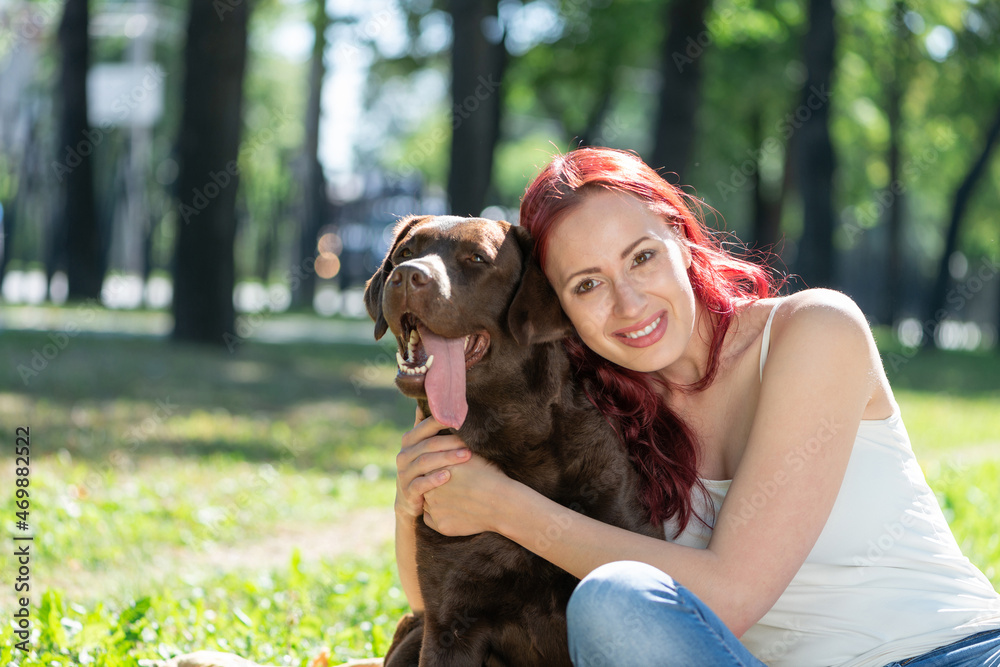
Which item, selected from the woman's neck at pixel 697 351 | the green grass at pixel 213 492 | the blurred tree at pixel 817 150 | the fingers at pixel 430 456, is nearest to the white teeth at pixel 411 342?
the fingers at pixel 430 456

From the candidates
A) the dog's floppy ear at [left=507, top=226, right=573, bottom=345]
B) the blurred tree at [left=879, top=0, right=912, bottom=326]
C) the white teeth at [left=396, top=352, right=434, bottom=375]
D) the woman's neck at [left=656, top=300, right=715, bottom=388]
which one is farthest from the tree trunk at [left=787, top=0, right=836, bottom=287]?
the white teeth at [left=396, top=352, right=434, bottom=375]

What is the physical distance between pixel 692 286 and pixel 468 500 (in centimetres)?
98

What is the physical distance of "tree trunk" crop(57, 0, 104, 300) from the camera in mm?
15938

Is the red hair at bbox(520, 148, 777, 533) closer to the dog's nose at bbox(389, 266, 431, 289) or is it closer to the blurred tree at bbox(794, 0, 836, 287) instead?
the dog's nose at bbox(389, 266, 431, 289)

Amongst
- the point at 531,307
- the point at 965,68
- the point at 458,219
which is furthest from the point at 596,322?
the point at 965,68

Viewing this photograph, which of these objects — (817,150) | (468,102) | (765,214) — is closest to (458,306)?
(468,102)

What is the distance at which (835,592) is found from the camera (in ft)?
7.89

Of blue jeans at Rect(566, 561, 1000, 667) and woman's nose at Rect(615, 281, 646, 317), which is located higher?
woman's nose at Rect(615, 281, 646, 317)

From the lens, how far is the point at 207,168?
1178cm

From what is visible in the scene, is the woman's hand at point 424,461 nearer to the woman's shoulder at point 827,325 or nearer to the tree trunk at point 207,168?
the woman's shoulder at point 827,325

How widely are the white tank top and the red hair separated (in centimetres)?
49

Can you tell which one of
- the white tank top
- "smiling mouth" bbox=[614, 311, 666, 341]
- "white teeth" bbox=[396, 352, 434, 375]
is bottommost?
the white tank top

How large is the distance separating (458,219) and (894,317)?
965 inches

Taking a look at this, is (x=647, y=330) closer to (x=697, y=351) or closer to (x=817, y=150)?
(x=697, y=351)
